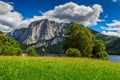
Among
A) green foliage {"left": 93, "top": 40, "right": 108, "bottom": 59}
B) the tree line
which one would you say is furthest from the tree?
green foliage {"left": 93, "top": 40, "right": 108, "bottom": 59}

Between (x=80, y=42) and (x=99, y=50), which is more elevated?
(x=80, y=42)

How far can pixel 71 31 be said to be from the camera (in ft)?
298

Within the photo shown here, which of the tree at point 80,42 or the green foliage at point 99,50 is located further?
the green foliage at point 99,50

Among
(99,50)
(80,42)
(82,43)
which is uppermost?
(80,42)

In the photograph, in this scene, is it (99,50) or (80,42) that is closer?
(80,42)

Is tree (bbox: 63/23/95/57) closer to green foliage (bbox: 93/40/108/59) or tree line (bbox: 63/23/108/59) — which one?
tree line (bbox: 63/23/108/59)

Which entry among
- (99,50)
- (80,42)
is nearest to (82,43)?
(80,42)

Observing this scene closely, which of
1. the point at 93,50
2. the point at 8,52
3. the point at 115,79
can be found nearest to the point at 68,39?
the point at 93,50

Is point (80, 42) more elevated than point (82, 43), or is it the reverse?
point (80, 42)

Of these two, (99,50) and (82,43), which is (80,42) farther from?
(99,50)

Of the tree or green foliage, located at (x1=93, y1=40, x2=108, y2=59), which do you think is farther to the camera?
green foliage, located at (x1=93, y1=40, x2=108, y2=59)

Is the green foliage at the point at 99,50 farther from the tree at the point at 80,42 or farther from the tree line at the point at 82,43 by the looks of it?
the tree at the point at 80,42

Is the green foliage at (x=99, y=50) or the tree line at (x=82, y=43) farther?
the green foliage at (x=99, y=50)

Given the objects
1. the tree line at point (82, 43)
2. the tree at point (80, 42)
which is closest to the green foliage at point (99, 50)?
the tree line at point (82, 43)
